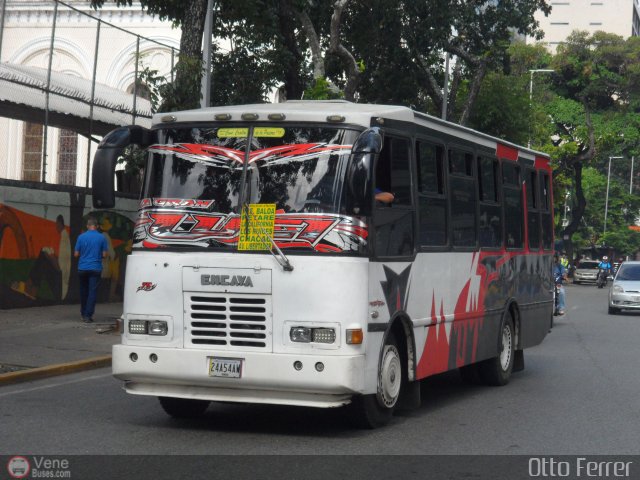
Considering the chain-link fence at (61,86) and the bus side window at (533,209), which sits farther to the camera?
the chain-link fence at (61,86)

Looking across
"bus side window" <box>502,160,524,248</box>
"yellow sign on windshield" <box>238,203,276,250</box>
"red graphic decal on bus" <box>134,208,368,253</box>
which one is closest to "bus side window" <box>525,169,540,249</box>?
"bus side window" <box>502,160,524,248</box>

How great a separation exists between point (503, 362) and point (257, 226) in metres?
5.39

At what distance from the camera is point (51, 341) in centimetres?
1577

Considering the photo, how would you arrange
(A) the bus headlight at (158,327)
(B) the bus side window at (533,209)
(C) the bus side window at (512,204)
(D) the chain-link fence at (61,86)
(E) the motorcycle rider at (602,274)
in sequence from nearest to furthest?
(A) the bus headlight at (158,327)
(C) the bus side window at (512,204)
(B) the bus side window at (533,209)
(D) the chain-link fence at (61,86)
(E) the motorcycle rider at (602,274)

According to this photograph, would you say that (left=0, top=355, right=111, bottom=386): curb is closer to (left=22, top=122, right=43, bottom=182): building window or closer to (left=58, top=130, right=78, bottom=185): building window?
(left=22, top=122, right=43, bottom=182): building window

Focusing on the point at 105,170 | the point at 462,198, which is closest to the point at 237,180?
the point at 105,170

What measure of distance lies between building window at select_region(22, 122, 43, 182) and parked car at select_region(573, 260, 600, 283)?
48.1 m

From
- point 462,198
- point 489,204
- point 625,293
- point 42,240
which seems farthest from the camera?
point 625,293

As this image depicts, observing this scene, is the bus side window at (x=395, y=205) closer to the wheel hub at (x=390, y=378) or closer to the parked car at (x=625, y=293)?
the wheel hub at (x=390, y=378)

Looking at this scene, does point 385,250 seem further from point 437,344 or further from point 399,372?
point 437,344

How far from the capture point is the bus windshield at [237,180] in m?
9.06

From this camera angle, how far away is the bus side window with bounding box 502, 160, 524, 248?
1348cm

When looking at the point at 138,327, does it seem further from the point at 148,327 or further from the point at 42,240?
the point at 42,240

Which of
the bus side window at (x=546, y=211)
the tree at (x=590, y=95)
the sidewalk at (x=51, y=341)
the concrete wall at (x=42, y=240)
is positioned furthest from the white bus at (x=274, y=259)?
the tree at (x=590, y=95)
